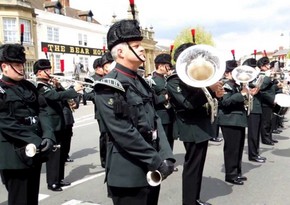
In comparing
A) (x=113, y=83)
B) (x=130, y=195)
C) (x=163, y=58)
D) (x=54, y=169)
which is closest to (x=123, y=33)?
(x=113, y=83)

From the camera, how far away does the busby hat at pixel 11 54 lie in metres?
3.45

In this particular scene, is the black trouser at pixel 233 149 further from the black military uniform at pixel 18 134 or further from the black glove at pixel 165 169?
the black glove at pixel 165 169

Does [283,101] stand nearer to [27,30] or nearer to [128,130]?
[128,130]

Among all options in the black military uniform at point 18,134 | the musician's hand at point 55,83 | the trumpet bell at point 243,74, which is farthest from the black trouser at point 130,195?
the trumpet bell at point 243,74

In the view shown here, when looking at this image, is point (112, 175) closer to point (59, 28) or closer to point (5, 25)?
point (5, 25)

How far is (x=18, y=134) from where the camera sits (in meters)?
3.32

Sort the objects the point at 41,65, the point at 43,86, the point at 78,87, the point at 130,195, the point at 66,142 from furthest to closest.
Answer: the point at 66,142 < the point at 78,87 < the point at 41,65 < the point at 43,86 < the point at 130,195

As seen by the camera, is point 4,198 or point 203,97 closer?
point 203,97

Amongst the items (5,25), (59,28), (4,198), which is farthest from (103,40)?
(4,198)

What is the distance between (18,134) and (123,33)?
1.47 metres

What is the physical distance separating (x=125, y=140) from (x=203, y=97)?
1809mm

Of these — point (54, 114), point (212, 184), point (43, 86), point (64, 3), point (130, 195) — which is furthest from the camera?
Result: point (64, 3)

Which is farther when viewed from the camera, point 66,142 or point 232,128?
point 66,142

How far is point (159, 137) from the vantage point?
2932mm
